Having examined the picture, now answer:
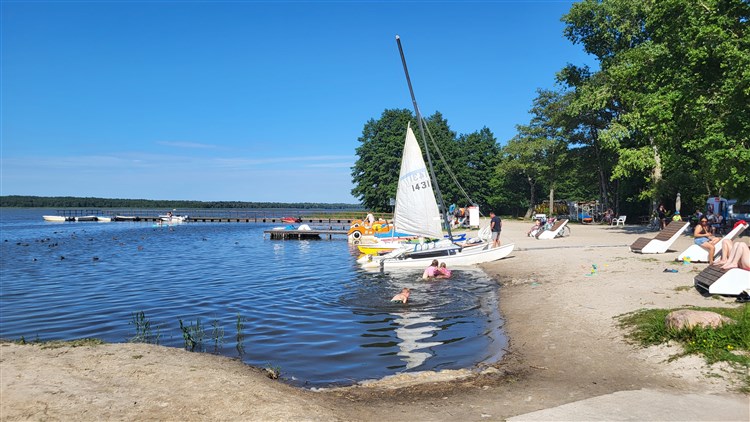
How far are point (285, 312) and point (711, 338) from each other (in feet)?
38.0

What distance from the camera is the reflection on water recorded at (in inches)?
409

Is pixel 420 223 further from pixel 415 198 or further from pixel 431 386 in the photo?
pixel 431 386

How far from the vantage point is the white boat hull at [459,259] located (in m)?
23.7

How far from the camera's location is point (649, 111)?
1028 inches

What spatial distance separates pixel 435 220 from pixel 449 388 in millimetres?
16587

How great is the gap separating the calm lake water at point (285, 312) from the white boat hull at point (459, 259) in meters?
0.99

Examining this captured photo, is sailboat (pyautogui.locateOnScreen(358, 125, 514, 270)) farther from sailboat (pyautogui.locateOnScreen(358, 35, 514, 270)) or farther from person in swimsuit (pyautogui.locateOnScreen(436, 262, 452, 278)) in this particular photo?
person in swimsuit (pyautogui.locateOnScreen(436, 262, 452, 278))

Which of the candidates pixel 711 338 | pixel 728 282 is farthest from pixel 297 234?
pixel 711 338

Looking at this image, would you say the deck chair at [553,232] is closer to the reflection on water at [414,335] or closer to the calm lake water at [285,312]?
the calm lake water at [285,312]

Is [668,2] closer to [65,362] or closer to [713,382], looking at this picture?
[713,382]

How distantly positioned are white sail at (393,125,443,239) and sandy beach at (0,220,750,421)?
12.4m

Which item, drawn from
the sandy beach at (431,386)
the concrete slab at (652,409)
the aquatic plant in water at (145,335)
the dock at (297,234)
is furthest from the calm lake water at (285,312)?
the dock at (297,234)

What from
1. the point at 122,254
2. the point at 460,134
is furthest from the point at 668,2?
the point at 460,134

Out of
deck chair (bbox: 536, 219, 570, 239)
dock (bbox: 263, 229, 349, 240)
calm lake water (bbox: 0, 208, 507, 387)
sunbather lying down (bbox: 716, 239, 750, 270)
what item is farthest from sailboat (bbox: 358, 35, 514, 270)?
dock (bbox: 263, 229, 349, 240)
